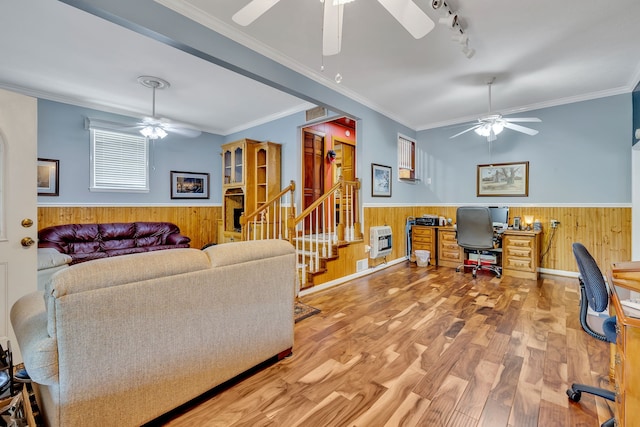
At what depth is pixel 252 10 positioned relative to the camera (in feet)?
5.48

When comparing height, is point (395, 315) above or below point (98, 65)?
below

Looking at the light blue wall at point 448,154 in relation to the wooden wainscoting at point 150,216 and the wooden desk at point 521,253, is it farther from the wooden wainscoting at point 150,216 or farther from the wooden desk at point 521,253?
the wooden desk at point 521,253

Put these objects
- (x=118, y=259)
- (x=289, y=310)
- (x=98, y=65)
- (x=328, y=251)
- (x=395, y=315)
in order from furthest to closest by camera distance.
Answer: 1. (x=328, y=251)
2. (x=98, y=65)
3. (x=395, y=315)
4. (x=289, y=310)
5. (x=118, y=259)

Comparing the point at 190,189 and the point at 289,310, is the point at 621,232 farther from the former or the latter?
the point at 190,189

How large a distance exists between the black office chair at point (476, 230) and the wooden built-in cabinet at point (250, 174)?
3259 mm

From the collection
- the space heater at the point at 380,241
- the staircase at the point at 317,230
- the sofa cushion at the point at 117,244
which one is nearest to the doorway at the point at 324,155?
the staircase at the point at 317,230

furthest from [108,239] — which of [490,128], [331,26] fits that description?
[490,128]

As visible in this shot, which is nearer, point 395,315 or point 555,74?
point 395,315

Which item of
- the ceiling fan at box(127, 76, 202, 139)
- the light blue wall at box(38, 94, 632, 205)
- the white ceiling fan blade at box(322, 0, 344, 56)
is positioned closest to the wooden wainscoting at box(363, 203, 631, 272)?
the light blue wall at box(38, 94, 632, 205)

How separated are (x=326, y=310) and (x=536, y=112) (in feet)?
15.4

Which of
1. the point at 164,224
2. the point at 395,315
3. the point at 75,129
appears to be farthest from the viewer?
the point at 164,224

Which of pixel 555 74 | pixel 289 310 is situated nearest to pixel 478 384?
pixel 289 310

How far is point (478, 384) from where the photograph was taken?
71.1 inches

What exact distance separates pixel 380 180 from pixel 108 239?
4.67 meters
